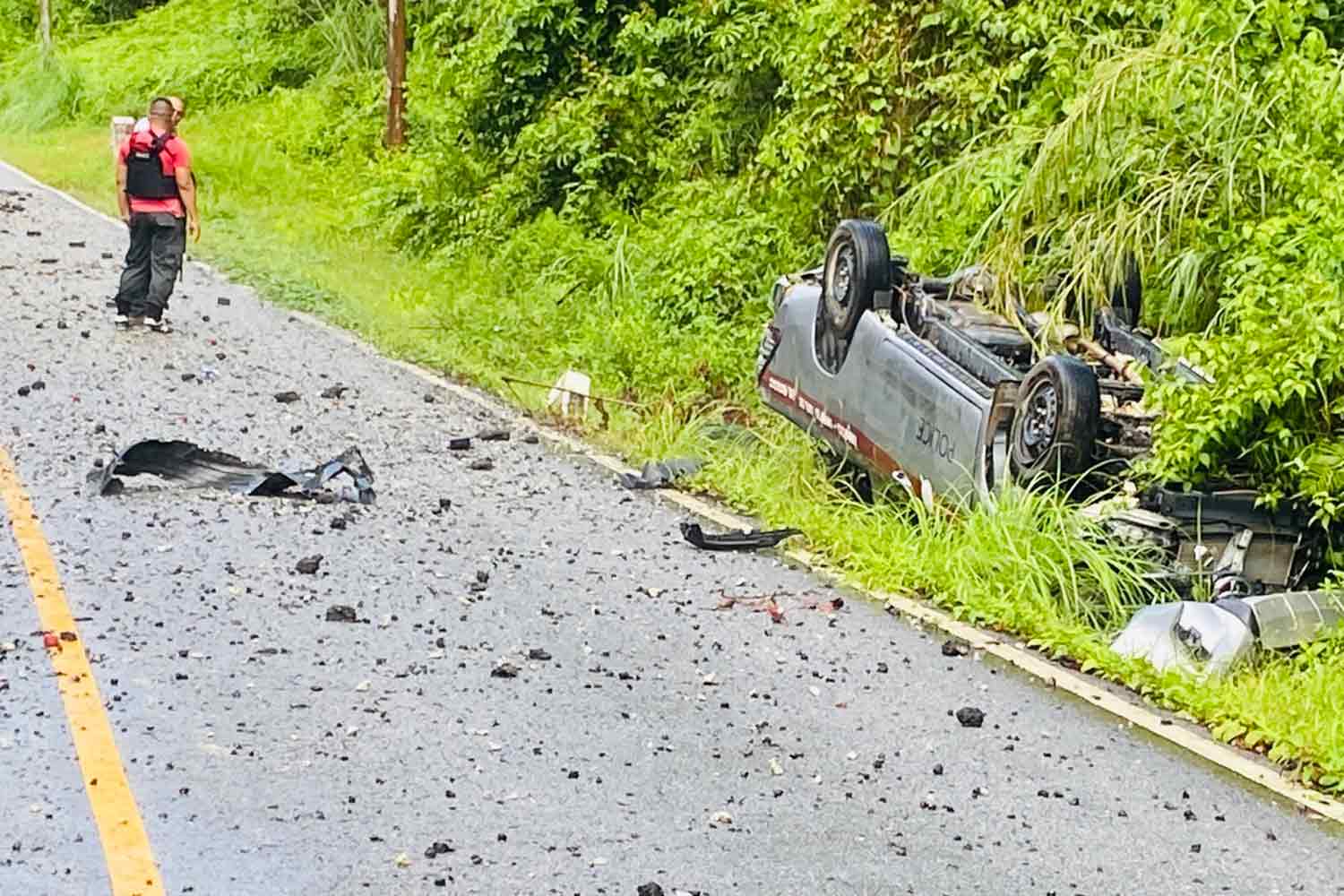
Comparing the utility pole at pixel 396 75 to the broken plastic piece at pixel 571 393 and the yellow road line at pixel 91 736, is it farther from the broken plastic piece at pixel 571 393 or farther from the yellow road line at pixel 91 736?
the yellow road line at pixel 91 736

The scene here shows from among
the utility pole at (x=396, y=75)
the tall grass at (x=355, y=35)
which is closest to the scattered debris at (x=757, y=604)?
the utility pole at (x=396, y=75)

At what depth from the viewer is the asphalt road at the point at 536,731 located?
4969 mm

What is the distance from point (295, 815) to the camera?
512 centimetres

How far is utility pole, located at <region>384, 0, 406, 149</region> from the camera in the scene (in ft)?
70.3

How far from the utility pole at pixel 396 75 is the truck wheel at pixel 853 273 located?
43.5 ft

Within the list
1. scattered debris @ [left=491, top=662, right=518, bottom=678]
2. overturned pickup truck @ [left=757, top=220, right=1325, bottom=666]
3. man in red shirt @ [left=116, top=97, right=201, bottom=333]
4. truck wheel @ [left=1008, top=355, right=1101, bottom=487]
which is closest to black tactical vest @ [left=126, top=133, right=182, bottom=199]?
man in red shirt @ [left=116, top=97, right=201, bottom=333]

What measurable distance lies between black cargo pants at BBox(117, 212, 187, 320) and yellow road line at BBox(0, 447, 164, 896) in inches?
214

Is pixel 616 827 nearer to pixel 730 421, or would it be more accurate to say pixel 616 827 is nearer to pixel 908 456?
pixel 908 456

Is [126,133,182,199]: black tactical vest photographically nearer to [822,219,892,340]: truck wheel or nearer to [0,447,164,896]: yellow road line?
[0,447,164,896]: yellow road line

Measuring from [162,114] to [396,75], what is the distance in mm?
8919

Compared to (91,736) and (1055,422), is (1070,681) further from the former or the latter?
(91,736)

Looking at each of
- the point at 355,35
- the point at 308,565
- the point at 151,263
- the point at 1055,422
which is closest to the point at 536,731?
the point at 308,565

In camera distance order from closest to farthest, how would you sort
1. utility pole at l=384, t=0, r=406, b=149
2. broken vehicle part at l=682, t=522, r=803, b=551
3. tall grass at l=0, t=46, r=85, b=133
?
broken vehicle part at l=682, t=522, r=803, b=551 < utility pole at l=384, t=0, r=406, b=149 < tall grass at l=0, t=46, r=85, b=133

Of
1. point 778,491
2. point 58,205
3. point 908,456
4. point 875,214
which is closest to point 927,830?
point 908,456
